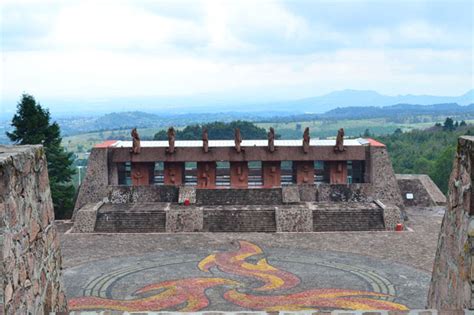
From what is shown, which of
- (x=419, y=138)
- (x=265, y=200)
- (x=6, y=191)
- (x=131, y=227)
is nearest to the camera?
(x=6, y=191)

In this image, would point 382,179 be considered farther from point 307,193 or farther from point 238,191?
point 238,191

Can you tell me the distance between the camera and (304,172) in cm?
2731

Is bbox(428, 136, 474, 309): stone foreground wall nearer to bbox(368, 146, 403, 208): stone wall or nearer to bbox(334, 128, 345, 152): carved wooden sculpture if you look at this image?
bbox(368, 146, 403, 208): stone wall

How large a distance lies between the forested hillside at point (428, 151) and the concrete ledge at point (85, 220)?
2890cm

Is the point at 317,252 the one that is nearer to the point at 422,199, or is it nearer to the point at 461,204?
the point at 422,199

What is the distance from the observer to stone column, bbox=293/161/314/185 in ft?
89.4

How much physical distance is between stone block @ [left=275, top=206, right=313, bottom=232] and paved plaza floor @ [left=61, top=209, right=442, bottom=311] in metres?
0.55

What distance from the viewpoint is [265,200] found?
25.6 meters

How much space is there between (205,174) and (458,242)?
21169 millimetres

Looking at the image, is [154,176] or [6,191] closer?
[6,191]

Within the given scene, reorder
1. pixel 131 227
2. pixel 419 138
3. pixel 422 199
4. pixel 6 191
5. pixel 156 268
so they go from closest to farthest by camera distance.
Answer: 1. pixel 6 191
2. pixel 156 268
3. pixel 131 227
4. pixel 422 199
5. pixel 419 138

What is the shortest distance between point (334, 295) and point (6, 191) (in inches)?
446

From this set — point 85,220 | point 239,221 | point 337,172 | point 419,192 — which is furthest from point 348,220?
point 85,220

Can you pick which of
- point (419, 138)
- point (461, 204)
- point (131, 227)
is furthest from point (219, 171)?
point (419, 138)
